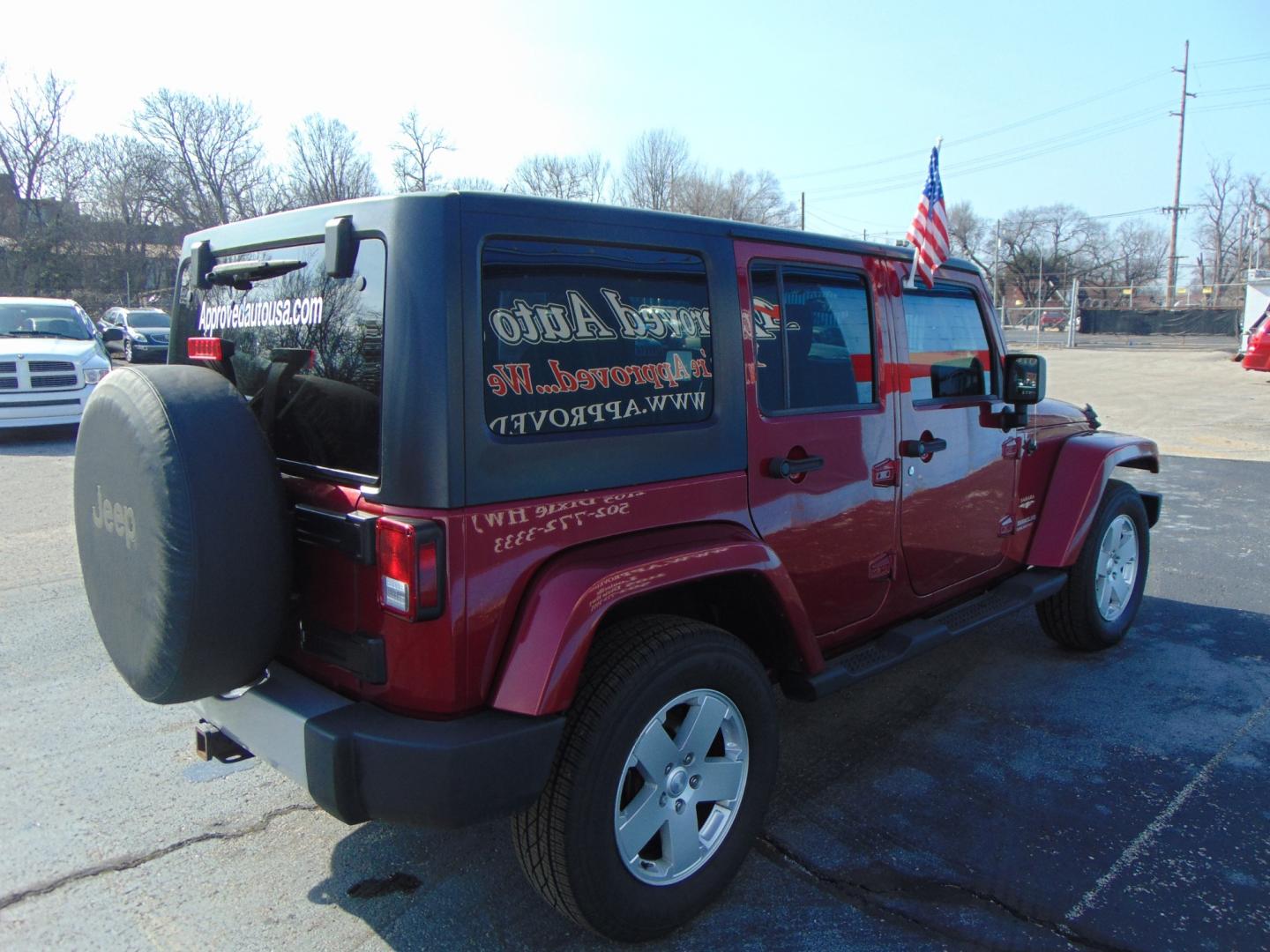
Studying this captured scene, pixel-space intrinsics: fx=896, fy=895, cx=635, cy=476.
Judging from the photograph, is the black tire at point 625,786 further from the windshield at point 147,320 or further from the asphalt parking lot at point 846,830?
the windshield at point 147,320

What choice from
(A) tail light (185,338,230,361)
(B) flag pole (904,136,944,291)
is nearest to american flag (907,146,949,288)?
(B) flag pole (904,136,944,291)

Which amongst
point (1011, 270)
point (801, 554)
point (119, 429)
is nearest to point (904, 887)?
point (801, 554)

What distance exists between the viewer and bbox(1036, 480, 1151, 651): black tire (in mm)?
4492

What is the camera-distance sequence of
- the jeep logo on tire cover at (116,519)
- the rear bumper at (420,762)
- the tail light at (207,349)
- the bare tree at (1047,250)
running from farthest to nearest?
the bare tree at (1047,250) < the tail light at (207,349) < the jeep logo on tire cover at (116,519) < the rear bumper at (420,762)

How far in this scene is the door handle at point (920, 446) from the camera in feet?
11.5

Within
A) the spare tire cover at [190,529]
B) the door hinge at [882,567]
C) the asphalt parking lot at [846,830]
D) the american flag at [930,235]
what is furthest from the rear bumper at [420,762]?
the american flag at [930,235]

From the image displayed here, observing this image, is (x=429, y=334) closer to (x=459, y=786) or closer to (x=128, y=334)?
(x=459, y=786)

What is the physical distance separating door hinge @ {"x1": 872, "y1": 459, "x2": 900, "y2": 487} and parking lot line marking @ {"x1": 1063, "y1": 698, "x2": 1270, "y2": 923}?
57.4 inches

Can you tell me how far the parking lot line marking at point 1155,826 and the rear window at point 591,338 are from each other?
1867 mm

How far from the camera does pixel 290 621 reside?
2547 millimetres

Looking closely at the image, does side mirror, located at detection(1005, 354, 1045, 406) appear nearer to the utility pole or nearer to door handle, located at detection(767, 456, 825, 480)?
door handle, located at detection(767, 456, 825, 480)

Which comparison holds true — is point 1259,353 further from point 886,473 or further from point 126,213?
point 126,213

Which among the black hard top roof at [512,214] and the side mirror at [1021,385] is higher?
the black hard top roof at [512,214]

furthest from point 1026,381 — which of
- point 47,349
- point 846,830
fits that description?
point 47,349
